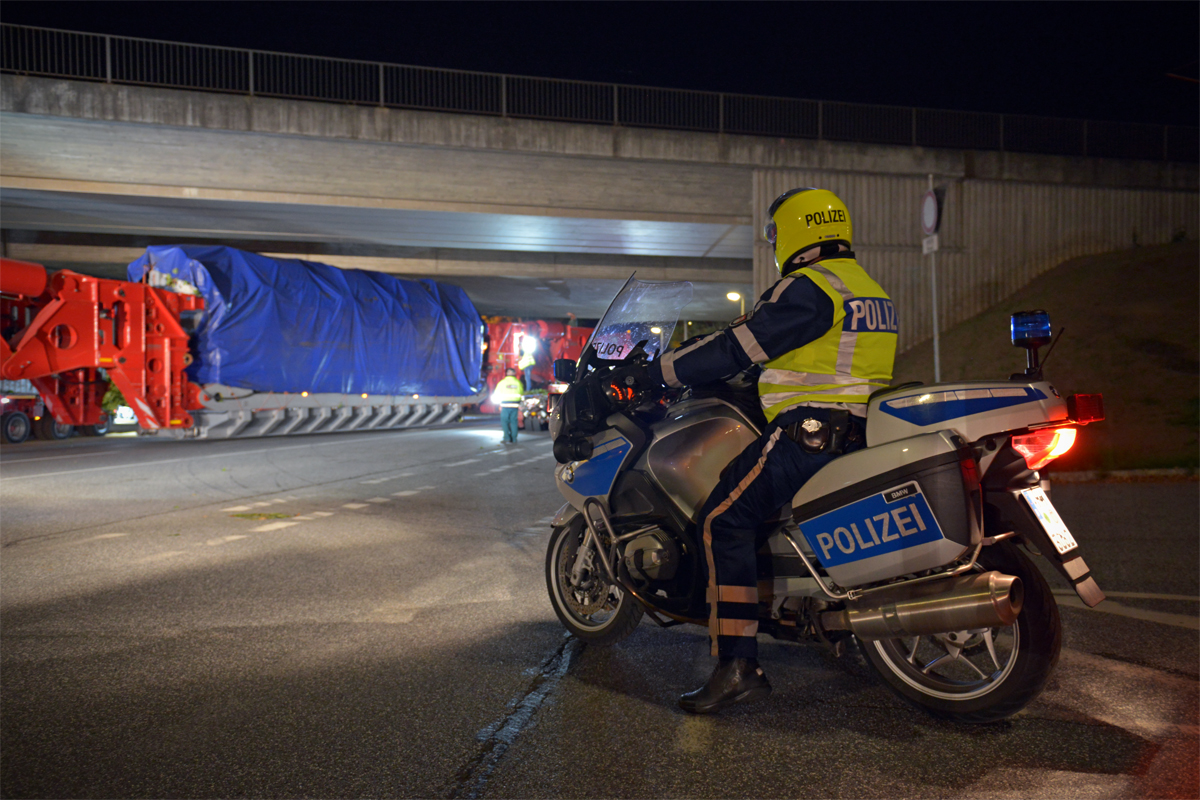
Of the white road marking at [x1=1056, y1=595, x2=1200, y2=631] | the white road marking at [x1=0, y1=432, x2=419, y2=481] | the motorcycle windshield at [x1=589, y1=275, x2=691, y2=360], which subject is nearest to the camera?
the motorcycle windshield at [x1=589, y1=275, x2=691, y2=360]

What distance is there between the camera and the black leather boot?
336cm

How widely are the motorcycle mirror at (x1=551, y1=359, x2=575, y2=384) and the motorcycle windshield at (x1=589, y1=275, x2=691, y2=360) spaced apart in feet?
0.53

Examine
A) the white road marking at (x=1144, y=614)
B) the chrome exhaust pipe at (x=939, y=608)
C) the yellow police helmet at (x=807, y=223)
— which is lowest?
the white road marking at (x=1144, y=614)

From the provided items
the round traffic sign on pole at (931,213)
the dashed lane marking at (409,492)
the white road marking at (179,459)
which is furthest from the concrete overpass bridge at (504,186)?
the dashed lane marking at (409,492)

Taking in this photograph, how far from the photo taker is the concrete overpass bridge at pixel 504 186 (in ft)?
65.0

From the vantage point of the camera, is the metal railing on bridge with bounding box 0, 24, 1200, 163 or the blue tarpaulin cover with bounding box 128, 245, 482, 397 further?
the metal railing on bridge with bounding box 0, 24, 1200, 163

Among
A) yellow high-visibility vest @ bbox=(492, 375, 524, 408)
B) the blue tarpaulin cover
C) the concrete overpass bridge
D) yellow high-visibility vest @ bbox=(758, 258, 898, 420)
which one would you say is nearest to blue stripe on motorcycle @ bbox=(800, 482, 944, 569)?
yellow high-visibility vest @ bbox=(758, 258, 898, 420)

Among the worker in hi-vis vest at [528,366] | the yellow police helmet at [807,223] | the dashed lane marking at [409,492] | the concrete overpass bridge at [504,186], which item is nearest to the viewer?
the yellow police helmet at [807,223]

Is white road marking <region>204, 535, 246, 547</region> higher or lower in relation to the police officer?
lower

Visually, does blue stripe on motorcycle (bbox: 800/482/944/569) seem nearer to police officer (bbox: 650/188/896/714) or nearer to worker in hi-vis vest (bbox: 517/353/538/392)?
police officer (bbox: 650/188/896/714)

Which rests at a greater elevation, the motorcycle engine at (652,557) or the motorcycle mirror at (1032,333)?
the motorcycle mirror at (1032,333)

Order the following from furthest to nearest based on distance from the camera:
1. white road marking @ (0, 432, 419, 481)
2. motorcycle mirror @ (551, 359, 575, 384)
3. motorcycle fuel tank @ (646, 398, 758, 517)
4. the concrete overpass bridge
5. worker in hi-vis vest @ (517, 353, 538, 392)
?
worker in hi-vis vest @ (517, 353, 538, 392) → the concrete overpass bridge → white road marking @ (0, 432, 419, 481) → motorcycle mirror @ (551, 359, 575, 384) → motorcycle fuel tank @ (646, 398, 758, 517)

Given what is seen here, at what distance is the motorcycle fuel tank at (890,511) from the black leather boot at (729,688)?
1.68ft

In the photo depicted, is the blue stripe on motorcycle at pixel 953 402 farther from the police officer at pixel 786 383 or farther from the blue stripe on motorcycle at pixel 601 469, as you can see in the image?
the blue stripe on motorcycle at pixel 601 469
